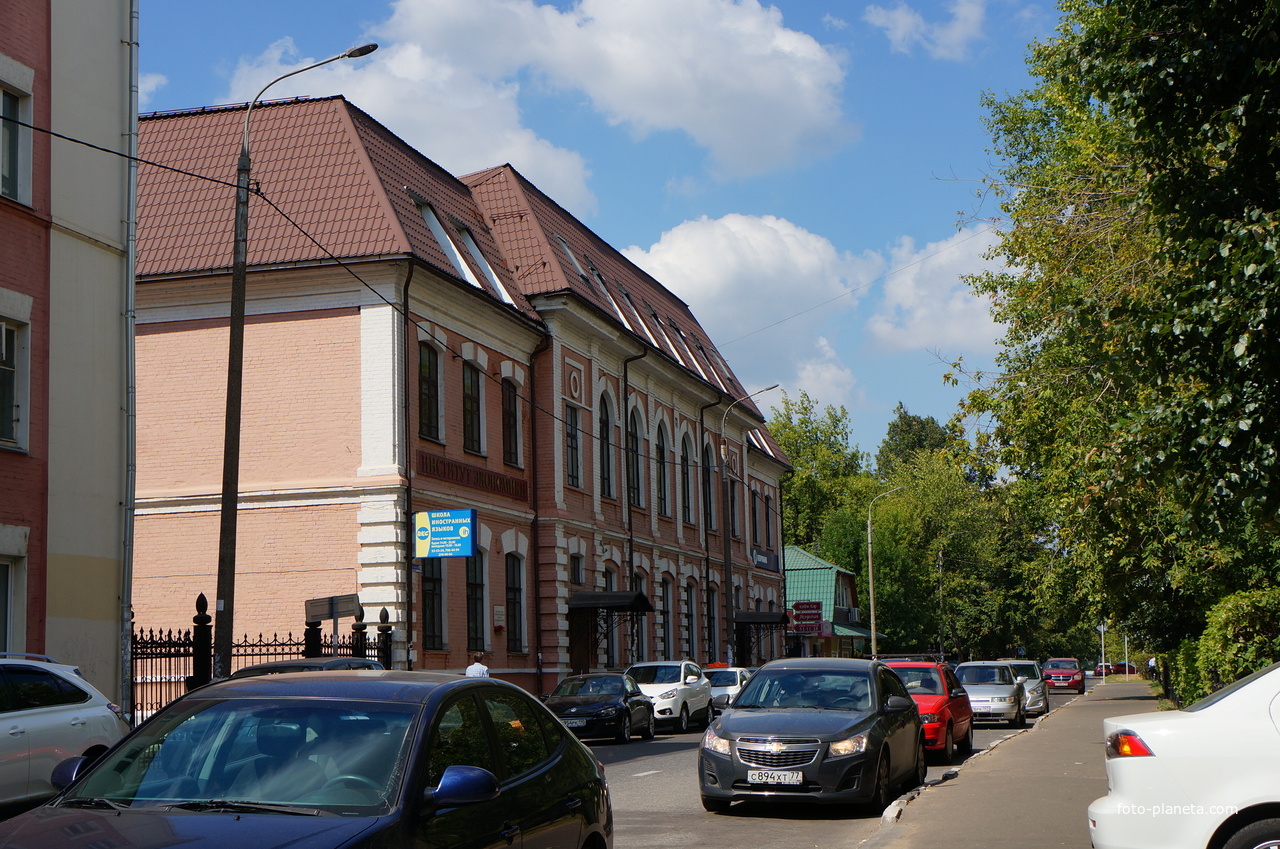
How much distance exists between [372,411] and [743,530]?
28.2 m

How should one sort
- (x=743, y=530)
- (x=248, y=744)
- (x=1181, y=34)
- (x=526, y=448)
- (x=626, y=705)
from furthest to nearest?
1. (x=743, y=530)
2. (x=526, y=448)
3. (x=626, y=705)
4. (x=1181, y=34)
5. (x=248, y=744)

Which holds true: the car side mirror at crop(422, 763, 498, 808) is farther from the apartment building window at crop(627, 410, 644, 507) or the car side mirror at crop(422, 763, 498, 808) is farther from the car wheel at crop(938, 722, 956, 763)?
the apartment building window at crop(627, 410, 644, 507)

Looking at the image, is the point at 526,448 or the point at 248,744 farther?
the point at 526,448

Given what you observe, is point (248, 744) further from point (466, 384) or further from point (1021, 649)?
point (1021, 649)

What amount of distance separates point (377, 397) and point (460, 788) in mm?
21945

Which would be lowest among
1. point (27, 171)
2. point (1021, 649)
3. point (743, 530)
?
point (1021, 649)

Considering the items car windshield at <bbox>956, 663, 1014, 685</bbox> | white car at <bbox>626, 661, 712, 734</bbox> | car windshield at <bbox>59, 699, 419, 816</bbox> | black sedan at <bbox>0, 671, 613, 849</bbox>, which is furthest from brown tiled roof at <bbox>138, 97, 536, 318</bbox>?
car windshield at <bbox>59, 699, 419, 816</bbox>

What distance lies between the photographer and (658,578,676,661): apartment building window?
4181 centimetres

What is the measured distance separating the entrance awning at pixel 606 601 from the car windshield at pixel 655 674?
9.20 feet

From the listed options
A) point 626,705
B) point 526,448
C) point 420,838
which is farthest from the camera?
point 526,448

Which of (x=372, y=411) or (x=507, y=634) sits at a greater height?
(x=372, y=411)

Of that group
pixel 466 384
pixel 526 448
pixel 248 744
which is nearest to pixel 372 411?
pixel 466 384

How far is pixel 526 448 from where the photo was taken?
1296 inches

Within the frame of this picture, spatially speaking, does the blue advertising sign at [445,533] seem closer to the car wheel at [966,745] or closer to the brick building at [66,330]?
the brick building at [66,330]
